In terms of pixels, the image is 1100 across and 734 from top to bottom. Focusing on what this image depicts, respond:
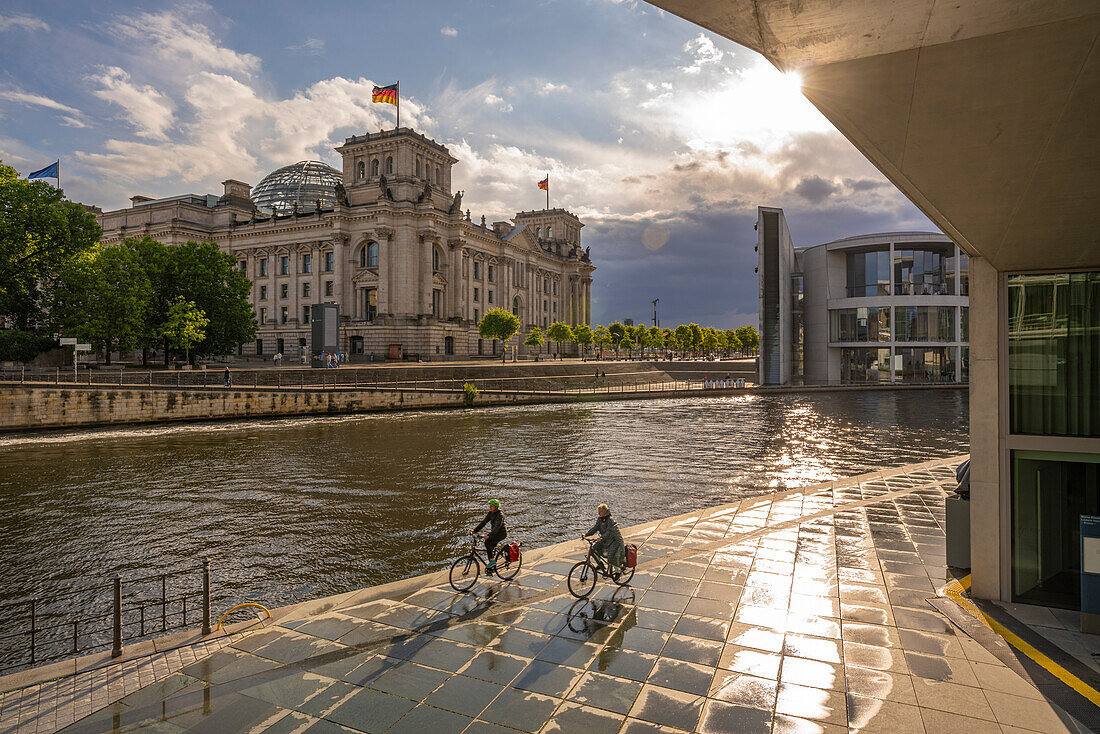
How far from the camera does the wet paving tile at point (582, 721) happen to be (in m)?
5.77

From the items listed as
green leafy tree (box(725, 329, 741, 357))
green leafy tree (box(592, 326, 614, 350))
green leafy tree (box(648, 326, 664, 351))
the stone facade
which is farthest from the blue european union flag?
green leafy tree (box(725, 329, 741, 357))

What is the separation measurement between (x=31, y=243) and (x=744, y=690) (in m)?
56.5

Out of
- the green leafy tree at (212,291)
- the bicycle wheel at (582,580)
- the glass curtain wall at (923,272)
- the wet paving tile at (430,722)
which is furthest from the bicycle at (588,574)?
the glass curtain wall at (923,272)

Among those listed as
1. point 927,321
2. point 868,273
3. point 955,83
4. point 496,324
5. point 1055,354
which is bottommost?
point 1055,354

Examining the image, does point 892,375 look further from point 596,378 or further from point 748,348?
point 748,348

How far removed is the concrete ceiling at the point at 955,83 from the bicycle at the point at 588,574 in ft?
22.8

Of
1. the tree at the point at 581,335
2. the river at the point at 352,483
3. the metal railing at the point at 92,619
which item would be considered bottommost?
the metal railing at the point at 92,619

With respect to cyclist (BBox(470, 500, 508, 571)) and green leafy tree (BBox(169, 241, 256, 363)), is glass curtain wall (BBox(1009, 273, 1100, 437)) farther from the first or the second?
green leafy tree (BBox(169, 241, 256, 363))

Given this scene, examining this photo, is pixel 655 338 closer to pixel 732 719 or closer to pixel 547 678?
pixel 547 678

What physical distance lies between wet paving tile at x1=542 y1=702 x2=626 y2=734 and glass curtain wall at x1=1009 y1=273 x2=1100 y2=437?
773 centimetres

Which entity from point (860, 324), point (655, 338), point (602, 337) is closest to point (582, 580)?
point (860, 324)

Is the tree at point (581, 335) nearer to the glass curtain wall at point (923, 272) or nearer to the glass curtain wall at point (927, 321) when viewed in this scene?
the glass curtain wall at point (923, 272)

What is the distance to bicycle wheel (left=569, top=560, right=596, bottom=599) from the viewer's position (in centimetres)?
921

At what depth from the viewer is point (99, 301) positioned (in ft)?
142
